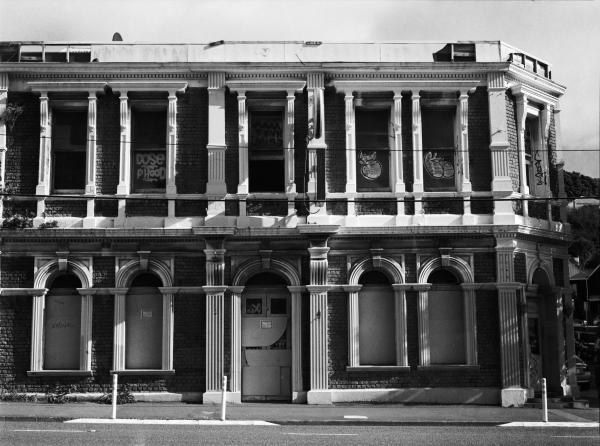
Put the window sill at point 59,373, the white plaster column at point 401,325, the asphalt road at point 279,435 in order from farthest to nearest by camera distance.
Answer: the white plaster column at point 401,325
the window sill at point 59,373
the asphalt road at point 279,435

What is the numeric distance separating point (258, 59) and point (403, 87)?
344 cm

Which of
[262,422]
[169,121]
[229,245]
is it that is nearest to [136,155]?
[169,121]

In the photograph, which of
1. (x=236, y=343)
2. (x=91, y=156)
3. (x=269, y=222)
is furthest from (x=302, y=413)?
(x=91, y=156)

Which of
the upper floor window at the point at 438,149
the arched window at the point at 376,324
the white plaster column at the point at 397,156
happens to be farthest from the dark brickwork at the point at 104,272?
the upper floor window at the point at 438,149

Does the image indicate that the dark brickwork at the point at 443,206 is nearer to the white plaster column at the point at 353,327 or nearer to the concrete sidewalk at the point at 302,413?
the white plaster column at the point at 353,327

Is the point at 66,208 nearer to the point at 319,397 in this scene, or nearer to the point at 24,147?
the point at 24,147

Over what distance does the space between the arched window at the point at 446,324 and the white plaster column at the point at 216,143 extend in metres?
5.32

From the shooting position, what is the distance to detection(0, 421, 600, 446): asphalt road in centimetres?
1230

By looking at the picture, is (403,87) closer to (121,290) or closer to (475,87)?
(475,87)

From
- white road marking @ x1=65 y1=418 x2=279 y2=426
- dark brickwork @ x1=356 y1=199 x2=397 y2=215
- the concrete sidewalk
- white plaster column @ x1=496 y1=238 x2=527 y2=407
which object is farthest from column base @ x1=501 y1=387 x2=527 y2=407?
white road marking @ x1=65 y1=418 x2=279 y2=426

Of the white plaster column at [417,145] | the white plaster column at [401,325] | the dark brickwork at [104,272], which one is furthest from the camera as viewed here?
the white plaster column at [417,145]

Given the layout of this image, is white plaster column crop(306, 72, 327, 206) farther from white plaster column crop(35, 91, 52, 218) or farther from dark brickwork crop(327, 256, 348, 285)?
white plaster column crop(35, 91, 52, 218)

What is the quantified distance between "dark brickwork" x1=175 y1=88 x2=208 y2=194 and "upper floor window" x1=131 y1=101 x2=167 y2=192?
1.35ft

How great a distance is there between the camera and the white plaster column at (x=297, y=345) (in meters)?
18.7
